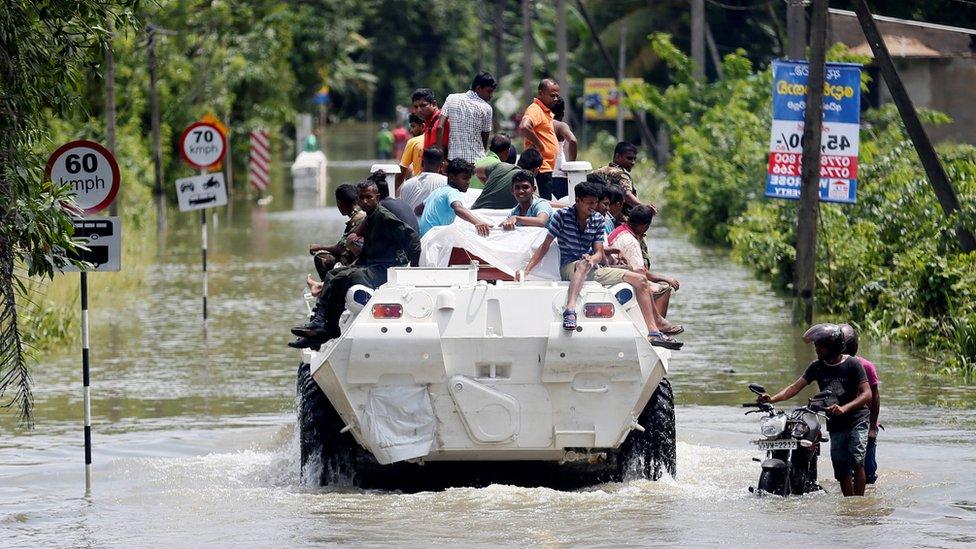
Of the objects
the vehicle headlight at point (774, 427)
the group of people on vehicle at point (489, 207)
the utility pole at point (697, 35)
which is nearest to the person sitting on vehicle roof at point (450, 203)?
the group of people on vehicle at point (489, 207)

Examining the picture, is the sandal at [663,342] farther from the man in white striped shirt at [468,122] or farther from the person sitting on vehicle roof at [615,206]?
the man in white striped shirt at [468,122]

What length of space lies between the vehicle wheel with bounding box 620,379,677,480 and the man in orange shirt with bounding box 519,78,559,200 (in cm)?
406

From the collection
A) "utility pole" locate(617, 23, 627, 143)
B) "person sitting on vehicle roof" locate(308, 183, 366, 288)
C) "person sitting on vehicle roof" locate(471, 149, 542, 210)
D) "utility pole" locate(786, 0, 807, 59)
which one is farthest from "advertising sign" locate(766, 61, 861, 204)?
"utility pole" locate(617, 23, 627, 143)

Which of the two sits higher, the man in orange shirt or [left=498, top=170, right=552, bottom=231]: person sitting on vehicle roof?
the man in orange shirt

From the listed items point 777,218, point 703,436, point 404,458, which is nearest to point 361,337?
point 404,458

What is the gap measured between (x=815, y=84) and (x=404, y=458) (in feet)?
35.1

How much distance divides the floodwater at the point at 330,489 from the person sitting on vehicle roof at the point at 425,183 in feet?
7.48

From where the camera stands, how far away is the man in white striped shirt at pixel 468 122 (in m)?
15.3

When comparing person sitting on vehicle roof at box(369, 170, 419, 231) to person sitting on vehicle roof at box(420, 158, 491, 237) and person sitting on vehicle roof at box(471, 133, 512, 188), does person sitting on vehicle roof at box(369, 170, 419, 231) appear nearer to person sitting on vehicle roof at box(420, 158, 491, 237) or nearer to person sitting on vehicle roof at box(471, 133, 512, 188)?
person sitting on vehicle roof at box(420, 158, 491, 237)

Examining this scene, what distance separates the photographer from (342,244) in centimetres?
1327

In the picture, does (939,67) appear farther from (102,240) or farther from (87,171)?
(102,240)

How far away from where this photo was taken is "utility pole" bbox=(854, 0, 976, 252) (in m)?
18.6

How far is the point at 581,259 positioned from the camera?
1199 centimetres

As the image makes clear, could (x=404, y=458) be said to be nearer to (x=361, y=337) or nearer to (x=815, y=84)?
(x=361, y=337)
